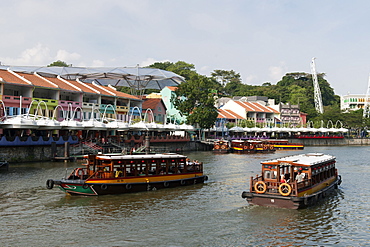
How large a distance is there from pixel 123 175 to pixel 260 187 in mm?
9035

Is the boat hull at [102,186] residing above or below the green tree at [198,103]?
below

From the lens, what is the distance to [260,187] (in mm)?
22484

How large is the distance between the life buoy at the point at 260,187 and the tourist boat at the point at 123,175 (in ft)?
26.6

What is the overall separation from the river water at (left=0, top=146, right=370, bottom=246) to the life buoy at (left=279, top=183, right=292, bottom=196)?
2.99ft

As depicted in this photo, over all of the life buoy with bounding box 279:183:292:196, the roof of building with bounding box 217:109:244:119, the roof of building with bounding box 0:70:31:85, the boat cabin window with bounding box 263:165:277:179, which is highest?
the roof of building with bounding box 0:70:31:85

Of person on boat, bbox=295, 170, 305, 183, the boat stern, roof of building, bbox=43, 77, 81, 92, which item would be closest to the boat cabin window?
person on boat, bbox=295, 170, 305, 183

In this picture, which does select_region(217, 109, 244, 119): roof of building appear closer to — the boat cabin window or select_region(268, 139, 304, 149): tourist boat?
select_region(268, 139, 304, 149): tourist boat

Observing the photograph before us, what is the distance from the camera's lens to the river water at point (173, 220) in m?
17.3

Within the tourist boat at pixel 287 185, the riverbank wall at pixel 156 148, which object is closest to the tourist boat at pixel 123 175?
the tourist boat at pixel 287 185

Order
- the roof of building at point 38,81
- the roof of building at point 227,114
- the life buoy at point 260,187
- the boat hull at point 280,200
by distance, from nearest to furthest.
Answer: the boat hull at point 280,200, the life buoy at point 260,187, the roof of building at point 38,81, the roof of building at point 227,114

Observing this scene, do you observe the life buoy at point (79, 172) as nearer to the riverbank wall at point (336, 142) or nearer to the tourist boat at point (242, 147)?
the tourist boat at point (242, 147)

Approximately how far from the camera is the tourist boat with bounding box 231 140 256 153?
69000 millimetres

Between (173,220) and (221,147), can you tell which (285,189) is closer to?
(173,220)

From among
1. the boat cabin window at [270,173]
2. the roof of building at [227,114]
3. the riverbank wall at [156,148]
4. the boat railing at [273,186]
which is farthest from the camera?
the roof of building at [227,114]
